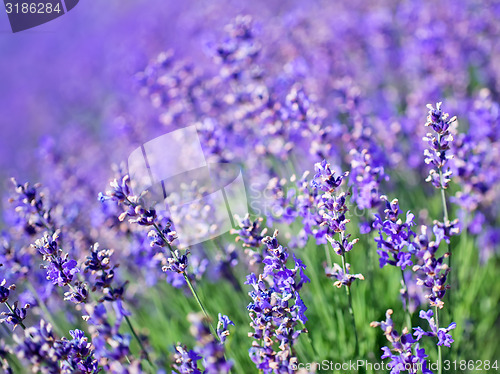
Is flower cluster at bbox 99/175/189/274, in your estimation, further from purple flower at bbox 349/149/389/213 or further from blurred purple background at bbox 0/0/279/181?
blurred purple background at bbox 0/0/279/181

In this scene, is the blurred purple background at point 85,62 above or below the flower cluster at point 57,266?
above

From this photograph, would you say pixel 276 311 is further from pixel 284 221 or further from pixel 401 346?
pixel 284 221

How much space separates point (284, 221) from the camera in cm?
278

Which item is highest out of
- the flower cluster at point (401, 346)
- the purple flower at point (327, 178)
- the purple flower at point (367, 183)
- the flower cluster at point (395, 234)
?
the purple flower at point (327, 178)

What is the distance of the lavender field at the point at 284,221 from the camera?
1992mm

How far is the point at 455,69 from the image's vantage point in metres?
4.91

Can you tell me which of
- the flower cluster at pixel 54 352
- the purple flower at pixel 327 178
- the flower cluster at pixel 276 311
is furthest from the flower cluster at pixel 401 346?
the flower cluster at pixel 54 352

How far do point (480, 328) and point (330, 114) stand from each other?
9.84ft

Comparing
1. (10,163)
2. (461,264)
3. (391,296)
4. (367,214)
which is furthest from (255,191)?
(10,163)

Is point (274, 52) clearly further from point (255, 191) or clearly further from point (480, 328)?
point (480, 328)

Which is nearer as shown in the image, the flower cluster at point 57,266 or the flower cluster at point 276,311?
the flower cluster at point 276,311

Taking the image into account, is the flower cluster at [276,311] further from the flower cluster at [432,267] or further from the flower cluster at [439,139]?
the flower cluster at [439,139]

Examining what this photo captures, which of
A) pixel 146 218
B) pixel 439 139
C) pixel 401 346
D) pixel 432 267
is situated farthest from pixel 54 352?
pixel 439 139

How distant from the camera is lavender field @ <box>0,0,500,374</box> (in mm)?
1992
